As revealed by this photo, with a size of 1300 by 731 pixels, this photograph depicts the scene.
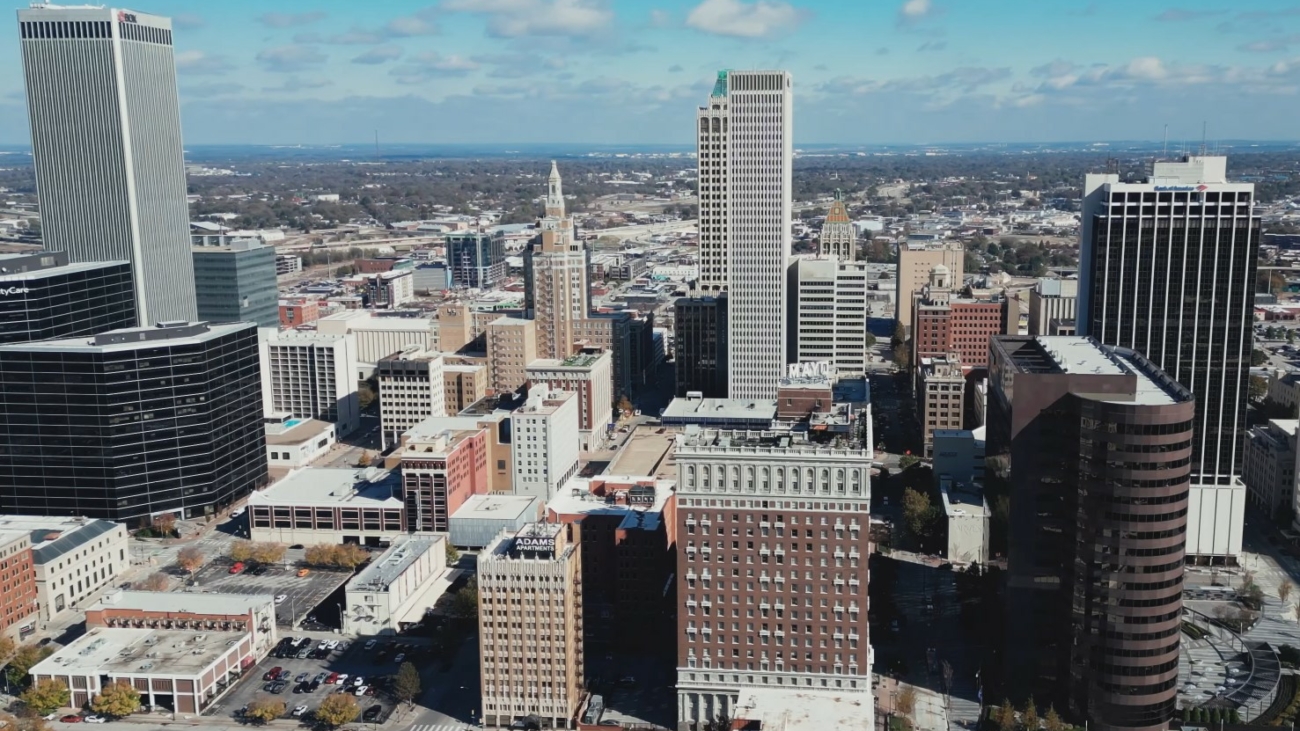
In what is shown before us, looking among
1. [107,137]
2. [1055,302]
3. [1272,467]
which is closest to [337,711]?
[107,137]

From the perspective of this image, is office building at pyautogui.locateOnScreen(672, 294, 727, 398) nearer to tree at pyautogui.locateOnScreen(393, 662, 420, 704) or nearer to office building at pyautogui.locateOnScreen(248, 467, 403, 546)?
office building at pyautogui.locateOnScreen(248, 467, 403, 546)

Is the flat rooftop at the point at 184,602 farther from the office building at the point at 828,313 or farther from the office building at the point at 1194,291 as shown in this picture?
the office building at the point at 828,313

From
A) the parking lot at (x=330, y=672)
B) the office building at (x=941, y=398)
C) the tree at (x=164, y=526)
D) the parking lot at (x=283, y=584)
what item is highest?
the office building at (x=941, y=398)

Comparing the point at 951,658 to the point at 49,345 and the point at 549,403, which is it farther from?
the point at 49,345

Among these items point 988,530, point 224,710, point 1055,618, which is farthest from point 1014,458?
point 224,710

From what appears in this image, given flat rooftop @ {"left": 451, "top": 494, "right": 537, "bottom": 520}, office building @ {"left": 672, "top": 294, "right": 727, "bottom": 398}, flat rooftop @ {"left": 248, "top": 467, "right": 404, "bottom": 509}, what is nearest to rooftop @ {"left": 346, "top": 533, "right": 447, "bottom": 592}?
flat rooftop @ {"left": 451, "top": 494, "right": 537, "bottom": 520}

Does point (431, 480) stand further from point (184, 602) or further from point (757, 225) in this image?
point (757, 225)

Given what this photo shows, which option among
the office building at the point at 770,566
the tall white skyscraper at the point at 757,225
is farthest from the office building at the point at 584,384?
the office building at the point at 770,566
